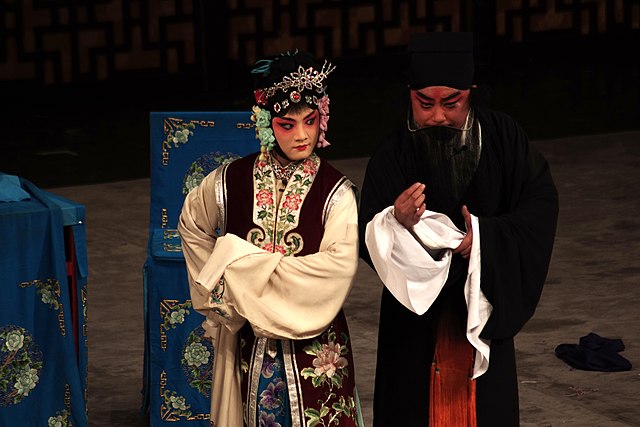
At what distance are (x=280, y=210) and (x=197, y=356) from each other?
1.46m

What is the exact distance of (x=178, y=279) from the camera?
5715mm

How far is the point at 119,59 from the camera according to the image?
11.2 m

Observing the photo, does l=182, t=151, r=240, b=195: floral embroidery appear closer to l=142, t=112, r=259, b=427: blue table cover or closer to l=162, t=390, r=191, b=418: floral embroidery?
l=142, t=112, r=259, b=427: blue table cover

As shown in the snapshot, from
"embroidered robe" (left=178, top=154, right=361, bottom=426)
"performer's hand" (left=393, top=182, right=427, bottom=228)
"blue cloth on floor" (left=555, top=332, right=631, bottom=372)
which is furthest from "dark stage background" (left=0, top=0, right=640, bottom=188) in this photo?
"performer's hand" (left=393, top=182, right=427, bottom=228)

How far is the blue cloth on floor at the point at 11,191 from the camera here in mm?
5395

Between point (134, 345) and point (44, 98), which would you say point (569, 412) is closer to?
point (134, 345)

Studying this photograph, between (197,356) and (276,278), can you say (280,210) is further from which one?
(197,356)

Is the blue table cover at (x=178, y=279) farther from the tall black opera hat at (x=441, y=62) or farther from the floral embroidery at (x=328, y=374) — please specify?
the tall black opera hat at (x=441, y=62)

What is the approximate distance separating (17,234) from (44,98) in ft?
19.2

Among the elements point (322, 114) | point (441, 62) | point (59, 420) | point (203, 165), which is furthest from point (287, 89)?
point (59, 420)

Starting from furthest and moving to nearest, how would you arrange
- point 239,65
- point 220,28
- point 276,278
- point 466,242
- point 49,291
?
point 239,65, point 220,28, point 49,291, point 276,278, point 466,242

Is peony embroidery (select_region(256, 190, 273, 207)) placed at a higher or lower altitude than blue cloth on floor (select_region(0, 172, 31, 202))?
higher

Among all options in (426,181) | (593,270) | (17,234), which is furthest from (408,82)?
(593,270)

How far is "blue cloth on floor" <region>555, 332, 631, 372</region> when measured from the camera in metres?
6.51
